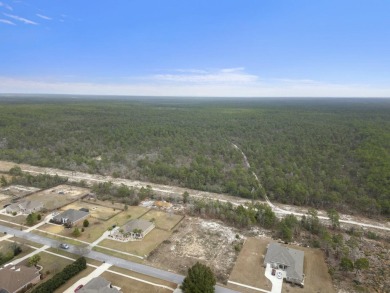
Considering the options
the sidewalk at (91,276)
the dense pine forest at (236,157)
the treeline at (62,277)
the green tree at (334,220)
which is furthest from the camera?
the dense pine forest at (236,157)

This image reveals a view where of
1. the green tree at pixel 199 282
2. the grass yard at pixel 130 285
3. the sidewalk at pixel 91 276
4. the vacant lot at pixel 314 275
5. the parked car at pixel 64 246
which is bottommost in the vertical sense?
the vacant lot at pixel 314 275

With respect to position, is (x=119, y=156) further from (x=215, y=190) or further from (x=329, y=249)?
(x=329, y=249)

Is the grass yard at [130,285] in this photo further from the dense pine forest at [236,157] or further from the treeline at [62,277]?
the dense pine forest at [236,157]

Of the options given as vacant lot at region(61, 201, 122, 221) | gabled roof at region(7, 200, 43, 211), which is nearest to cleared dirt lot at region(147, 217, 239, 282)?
vacant lot at region(61, 201, 122, 221)

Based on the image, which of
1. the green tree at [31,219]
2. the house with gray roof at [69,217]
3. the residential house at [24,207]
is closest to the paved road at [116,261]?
the green tree at [31,219]

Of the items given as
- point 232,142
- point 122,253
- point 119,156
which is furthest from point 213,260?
point 232,142

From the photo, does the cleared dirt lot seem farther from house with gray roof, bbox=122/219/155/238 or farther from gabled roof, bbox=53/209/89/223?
gabled roof, bbox=53/209/89/223

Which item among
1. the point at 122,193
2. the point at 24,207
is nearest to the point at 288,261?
the point at 122,193
